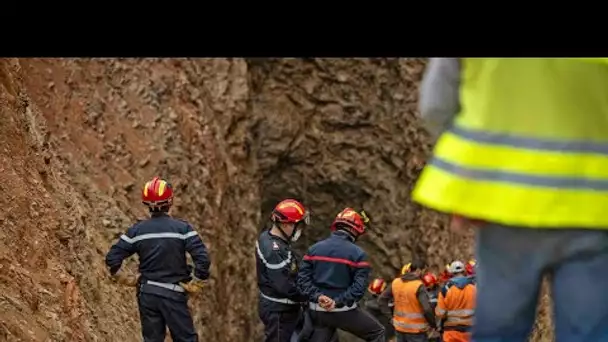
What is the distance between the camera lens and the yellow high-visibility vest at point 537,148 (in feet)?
8.41

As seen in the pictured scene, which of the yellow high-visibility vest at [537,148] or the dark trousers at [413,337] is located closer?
the yellow high-visibility vest at [537,148]

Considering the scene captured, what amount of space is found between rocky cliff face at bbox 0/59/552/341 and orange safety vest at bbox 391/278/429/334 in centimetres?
354

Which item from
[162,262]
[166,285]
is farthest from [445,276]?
[162,262]

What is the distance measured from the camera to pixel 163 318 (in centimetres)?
1020

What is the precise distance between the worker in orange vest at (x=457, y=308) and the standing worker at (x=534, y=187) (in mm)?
11122

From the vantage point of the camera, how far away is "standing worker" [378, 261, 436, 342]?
48.6 feet

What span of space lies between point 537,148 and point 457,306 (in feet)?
37.3

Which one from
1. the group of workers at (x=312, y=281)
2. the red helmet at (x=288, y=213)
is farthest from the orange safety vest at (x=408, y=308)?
the red helmet at (x=288, y=213)

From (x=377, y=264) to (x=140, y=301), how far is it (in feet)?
61.2

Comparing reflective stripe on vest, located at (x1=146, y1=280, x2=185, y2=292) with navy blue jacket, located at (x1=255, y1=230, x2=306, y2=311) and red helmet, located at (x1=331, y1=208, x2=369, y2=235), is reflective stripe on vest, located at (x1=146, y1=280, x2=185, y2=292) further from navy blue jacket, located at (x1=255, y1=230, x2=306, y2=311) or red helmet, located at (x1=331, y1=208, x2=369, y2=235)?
red helmet, located at (x1=331, y1=208, x2=369, y2=235)

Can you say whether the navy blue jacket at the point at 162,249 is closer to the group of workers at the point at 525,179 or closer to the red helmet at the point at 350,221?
the red helmet at the point at 350,221

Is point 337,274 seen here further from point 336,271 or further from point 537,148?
point 537,148
